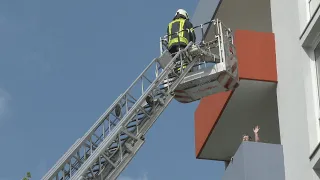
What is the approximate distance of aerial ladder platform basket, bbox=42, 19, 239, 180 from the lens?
A: 77.3 ft

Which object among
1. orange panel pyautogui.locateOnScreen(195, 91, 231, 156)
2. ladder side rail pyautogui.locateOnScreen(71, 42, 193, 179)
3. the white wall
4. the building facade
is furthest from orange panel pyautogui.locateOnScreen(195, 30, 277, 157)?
ladder side rail pyautogui.locateOnScreen(71, 42, 193, 179)

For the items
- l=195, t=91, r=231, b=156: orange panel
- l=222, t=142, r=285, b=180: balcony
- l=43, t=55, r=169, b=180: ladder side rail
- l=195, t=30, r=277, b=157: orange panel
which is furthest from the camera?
l=195, t=91, r=231, b=156: orange panel

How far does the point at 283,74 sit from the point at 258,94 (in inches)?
77.4

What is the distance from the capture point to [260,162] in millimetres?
23828

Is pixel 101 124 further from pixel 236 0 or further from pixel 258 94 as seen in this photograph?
pixel 236 0

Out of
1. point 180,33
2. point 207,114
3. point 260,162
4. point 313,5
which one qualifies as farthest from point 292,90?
point 207,114

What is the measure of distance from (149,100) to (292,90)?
3.57 m

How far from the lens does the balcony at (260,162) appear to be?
23.6 metres

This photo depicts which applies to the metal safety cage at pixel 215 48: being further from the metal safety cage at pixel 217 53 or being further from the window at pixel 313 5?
the window at pixel 313 5

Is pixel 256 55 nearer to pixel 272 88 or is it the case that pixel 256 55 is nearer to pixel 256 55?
pixel 256 55

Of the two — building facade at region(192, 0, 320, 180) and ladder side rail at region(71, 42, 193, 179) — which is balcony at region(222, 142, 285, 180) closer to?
building facade at region(192, 0, 320, 180)

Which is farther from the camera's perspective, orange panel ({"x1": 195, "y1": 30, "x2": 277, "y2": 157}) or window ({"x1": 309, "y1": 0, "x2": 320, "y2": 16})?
orange panel ({"x1": 195, "y1": 30, "x2": 277, "y2": 157})

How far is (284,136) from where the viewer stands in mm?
23781

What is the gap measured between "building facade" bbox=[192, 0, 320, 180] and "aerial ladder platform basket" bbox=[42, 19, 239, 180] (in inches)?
23.5
